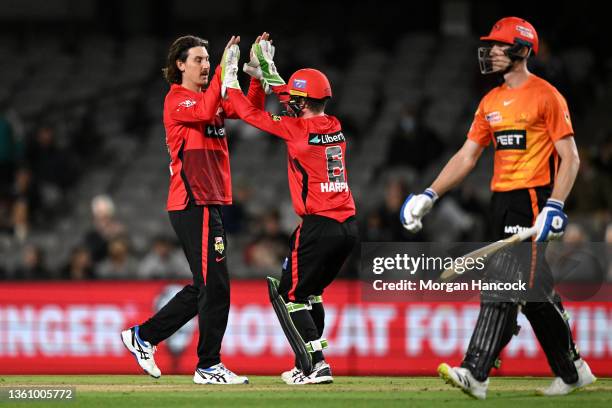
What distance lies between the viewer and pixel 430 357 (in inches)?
405

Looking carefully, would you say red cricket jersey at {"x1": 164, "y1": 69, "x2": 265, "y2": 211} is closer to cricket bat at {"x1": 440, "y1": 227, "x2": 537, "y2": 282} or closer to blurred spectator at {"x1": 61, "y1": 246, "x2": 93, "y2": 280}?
cricket bat at {"x1": 440, "y1": 227, "x2": 537, "y2": 282}

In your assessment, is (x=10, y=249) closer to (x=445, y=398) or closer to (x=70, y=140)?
(x=70, y=140)

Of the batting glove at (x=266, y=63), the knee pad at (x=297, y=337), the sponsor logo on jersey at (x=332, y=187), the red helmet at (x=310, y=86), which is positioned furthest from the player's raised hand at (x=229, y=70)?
the knee pad at (x=297, y=337)

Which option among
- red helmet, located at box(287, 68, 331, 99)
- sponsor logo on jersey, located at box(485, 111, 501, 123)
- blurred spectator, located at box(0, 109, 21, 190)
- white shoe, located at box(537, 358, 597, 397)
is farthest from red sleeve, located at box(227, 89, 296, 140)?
blurred spectator, located at box(0, 109, 21, 190)

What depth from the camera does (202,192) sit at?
850cm

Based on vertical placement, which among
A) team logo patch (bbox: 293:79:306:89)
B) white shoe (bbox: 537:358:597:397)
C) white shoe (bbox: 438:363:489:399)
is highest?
team logo patch (bbox: 293:79:306:89)

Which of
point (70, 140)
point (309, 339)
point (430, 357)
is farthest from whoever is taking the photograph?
point (70, 140)

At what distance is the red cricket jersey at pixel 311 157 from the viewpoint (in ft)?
27.2

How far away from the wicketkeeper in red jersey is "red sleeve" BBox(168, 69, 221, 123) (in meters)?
0.08

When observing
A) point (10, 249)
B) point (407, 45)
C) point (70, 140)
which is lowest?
point (10, 249)

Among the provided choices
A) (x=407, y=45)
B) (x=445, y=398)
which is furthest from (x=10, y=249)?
(x=445, y=398)

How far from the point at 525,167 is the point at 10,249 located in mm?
9770

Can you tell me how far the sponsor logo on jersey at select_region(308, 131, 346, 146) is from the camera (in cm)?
834

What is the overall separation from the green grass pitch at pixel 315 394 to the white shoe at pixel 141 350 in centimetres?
11
